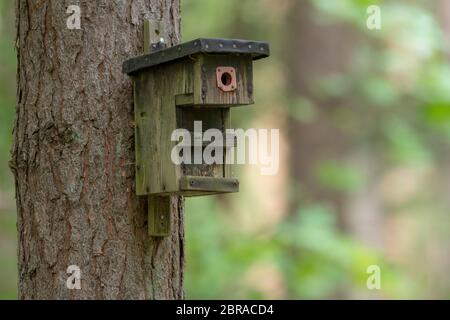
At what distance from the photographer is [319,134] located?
1046cm

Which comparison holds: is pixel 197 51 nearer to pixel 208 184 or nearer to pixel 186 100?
pixel 186 100

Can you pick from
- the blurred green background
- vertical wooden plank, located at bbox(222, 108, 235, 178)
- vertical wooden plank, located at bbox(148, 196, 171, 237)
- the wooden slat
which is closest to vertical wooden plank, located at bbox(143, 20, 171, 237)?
vertical wooden plank, located at bbox(148, 196, 171, 237)

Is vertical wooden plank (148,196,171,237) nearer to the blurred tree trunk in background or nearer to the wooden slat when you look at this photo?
the wooden slat

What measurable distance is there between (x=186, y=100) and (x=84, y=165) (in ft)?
1.51

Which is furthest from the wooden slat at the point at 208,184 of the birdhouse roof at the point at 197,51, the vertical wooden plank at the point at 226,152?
the birdhouse roof at the point at 197,51

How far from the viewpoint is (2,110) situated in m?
7.07

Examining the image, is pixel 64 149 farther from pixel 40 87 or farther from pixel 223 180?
pixel 223 180

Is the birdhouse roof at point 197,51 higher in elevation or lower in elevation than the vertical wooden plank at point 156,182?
higher

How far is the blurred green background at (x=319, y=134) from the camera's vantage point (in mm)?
7660

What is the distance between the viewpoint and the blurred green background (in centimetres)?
766

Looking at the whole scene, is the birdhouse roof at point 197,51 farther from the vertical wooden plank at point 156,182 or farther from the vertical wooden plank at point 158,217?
the vertical wooden plank at point 158,217

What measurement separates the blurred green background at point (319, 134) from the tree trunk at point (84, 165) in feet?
10.5

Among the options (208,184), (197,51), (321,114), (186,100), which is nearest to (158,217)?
(208,184)
